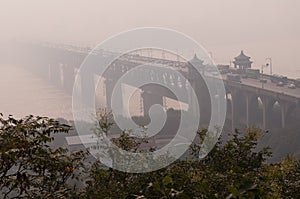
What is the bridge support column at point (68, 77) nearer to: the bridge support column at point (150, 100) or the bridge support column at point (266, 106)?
the bridge support column at point (150, 100)

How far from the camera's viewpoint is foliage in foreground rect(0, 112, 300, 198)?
10.9 feet

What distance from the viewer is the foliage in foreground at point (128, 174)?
10.9 ft

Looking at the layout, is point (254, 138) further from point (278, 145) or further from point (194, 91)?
point (194, 91)

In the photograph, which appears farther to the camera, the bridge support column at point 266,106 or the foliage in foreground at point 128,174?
the bridge support column at point 266,106

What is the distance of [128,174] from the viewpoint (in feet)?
20.5

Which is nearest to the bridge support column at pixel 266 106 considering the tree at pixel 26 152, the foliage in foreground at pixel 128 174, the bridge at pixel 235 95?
the bridge at pixel 235 95

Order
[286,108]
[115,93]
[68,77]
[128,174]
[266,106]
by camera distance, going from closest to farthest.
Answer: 1. [128,174]
2. [286,108]
3. [266,106]
4. [115,93]
5. [68,77]

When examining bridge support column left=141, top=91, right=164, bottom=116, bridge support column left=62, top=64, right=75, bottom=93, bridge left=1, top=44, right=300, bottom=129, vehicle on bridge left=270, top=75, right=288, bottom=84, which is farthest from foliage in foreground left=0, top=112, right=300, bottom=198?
bridge support column left=62, top=64, right=75, bottom=93

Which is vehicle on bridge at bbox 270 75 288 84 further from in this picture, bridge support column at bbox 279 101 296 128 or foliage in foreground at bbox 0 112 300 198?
foliage in foreground at bbox 0 112 300 198

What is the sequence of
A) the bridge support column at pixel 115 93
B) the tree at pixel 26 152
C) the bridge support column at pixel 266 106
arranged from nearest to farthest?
the tree at pixel 26 152 → the bridge support column at pixel 266 106 → the bridge support column at pixel 115 93

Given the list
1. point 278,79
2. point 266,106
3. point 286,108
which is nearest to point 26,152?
point 286,108

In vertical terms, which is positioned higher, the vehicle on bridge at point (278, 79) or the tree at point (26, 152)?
the tree at point (26, 152)

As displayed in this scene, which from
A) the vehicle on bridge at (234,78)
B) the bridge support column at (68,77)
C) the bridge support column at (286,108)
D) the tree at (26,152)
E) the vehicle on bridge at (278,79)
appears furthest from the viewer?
the bridge support column at (68,77)

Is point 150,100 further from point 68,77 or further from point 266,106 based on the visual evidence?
point 68,77
